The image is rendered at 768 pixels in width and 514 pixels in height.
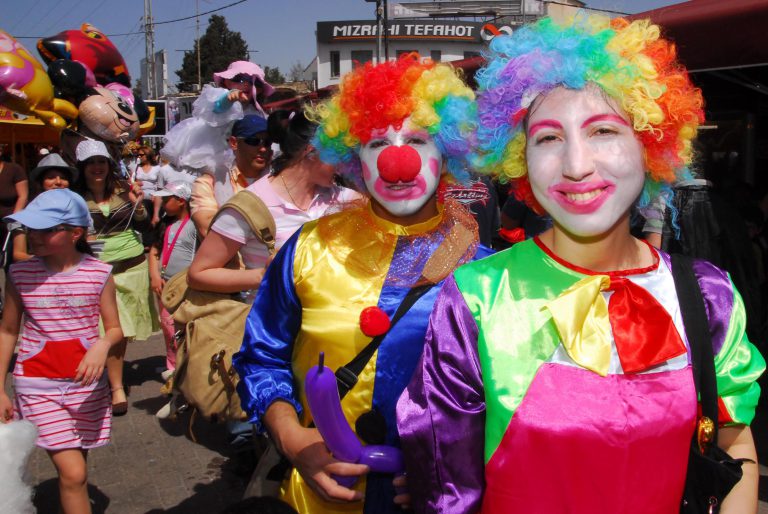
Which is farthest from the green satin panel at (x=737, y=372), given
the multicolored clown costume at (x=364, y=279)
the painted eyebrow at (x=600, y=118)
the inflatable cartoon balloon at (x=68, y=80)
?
the inflatable cartoon balloon at (x=68, y=80)

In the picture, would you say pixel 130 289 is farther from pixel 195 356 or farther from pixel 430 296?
pixel 430 296

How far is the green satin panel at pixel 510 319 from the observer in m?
1.31

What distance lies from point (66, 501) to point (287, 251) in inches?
59.3

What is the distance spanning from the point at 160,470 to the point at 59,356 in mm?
1254

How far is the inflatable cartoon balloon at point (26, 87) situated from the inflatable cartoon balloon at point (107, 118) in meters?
0.22

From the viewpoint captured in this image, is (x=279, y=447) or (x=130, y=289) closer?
(x=279, y=447)

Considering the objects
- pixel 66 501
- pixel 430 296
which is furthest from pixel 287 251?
pixel 66 501

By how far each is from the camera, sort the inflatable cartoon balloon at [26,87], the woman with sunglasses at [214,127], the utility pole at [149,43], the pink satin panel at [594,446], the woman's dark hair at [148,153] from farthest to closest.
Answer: the utility pole at [149,43]
the woman's dark hair at [148,153]
the inflatable cartoon balloon at [26,87]
the woman with sunglasses at [214,127]
the pink satin panel at [594,446]

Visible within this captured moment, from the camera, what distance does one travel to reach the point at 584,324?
1.34 metres

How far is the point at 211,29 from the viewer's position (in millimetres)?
60344

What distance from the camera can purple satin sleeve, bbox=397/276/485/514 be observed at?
1323 mm

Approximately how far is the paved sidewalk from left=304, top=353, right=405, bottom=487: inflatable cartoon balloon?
80.4 inches

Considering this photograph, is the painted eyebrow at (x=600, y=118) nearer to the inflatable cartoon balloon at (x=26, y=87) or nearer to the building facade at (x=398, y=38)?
the inflatable cartoon balloon at (x=26, y=87)

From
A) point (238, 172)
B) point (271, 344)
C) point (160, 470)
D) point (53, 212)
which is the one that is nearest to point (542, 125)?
point (271, 344)
